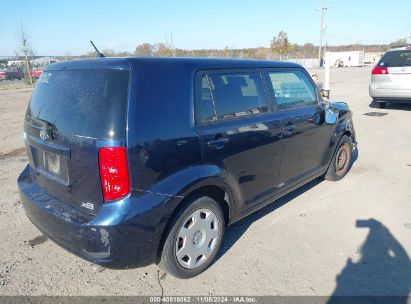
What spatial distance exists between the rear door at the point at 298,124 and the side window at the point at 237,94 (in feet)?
0.80

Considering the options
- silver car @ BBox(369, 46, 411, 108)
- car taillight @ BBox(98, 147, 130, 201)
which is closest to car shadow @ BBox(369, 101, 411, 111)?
silver car @ BBox(369, 46, 411, 108)

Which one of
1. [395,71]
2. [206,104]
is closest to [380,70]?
[395,71]

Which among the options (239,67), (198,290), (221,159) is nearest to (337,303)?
(198,290)

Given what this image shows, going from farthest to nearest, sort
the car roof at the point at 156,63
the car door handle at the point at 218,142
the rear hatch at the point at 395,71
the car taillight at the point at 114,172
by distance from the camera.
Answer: the rear hatch at the point at 395,71, the car door handle at the point at 218,142, the car roof at the point at 156,63, the car taillight at the point at 114,172

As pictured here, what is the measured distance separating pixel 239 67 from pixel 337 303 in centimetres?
218

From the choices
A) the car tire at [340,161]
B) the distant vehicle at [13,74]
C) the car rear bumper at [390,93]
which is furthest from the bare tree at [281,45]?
the car tire at [340,161]

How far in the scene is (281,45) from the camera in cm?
4725

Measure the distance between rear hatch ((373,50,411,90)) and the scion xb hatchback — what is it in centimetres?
824

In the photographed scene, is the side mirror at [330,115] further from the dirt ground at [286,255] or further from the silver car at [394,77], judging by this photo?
the silver car at [394,77]

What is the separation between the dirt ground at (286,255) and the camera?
2.80 meters

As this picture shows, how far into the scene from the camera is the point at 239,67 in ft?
10.6

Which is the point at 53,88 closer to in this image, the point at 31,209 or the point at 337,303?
the point at 31,209

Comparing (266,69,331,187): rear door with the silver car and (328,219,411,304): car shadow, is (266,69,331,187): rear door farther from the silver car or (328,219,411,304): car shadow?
the silver car

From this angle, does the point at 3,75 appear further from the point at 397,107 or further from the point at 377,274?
the point at 377,274
